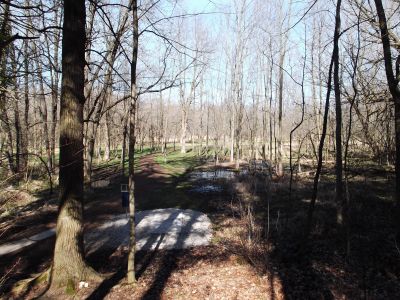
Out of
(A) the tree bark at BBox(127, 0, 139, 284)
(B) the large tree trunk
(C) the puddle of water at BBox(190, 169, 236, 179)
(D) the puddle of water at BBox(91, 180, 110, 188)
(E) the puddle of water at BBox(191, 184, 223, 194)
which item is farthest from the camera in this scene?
(C) the puddle of water at BBox(190, 169, 236, 179)

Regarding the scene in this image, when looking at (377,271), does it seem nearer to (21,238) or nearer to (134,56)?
(134,56)

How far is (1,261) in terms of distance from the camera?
26.5ft

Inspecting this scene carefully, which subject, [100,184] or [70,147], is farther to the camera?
[100,184]

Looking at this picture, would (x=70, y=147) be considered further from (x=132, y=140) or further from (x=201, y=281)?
(x=201, y=281)

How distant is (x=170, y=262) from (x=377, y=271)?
166 inches

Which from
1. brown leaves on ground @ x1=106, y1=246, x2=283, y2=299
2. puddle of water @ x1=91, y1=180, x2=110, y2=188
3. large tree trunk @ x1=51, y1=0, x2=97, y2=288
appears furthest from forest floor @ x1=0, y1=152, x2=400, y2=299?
puddle of water @ x1=91, y1=180, x2=110, y2=188

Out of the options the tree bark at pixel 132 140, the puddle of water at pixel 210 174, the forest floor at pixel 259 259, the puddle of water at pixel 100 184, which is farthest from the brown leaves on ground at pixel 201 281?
the puddle of water at pixel 210 174

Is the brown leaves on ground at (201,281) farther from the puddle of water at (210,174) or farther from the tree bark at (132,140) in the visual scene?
the puddle of water at (210,174)

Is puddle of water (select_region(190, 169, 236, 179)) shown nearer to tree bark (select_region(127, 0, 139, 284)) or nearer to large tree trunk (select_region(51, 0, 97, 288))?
tree bark (select_region(127, 0, 139, 284))

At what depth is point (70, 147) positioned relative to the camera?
6.04 m

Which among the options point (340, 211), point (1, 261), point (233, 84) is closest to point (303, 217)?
point (340, 211)

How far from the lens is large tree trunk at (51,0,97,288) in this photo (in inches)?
238

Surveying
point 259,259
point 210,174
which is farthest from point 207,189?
point 259,259

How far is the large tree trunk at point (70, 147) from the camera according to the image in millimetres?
6039
